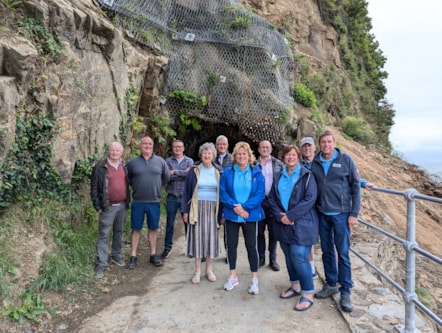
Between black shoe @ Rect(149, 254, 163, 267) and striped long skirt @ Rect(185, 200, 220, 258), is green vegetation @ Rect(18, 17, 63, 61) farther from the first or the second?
black shoe @ Rect(149, 254, 163, 267)

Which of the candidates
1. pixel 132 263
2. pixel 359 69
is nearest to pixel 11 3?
pixel 132 263

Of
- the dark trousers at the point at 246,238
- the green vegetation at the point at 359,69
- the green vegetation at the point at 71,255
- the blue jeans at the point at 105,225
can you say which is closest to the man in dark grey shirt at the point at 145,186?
the blue jeans at the point at 105,225

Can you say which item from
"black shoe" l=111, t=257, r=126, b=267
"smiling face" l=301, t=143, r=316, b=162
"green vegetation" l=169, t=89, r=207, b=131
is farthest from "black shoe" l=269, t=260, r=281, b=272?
"green vegetation" l=169, t=89, r=207, b=131

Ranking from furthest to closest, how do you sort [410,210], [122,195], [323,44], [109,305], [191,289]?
1. [323,44]
2. [122,195]
3. [191,289]
4. [109,305]
5. [410,210]

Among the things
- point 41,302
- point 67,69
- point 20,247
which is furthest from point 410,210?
point 67,69

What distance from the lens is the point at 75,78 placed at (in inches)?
213

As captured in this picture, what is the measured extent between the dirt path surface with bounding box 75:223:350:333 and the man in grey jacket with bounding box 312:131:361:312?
48 cm

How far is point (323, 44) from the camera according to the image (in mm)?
21359

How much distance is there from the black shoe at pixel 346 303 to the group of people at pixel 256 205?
0.04 feet

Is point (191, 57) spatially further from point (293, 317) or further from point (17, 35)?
point (293, 317)

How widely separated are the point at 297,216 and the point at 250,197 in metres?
0.67

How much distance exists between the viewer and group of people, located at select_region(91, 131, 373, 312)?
374 centimetres

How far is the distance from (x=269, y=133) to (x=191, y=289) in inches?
220

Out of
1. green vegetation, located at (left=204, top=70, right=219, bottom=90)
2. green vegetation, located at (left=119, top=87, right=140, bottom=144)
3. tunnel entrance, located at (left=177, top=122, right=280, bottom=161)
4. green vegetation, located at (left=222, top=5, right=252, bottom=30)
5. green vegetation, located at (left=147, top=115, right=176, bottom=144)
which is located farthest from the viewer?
tunnel entrance, located at (left=177, top=122, right=280, bottom=161)
